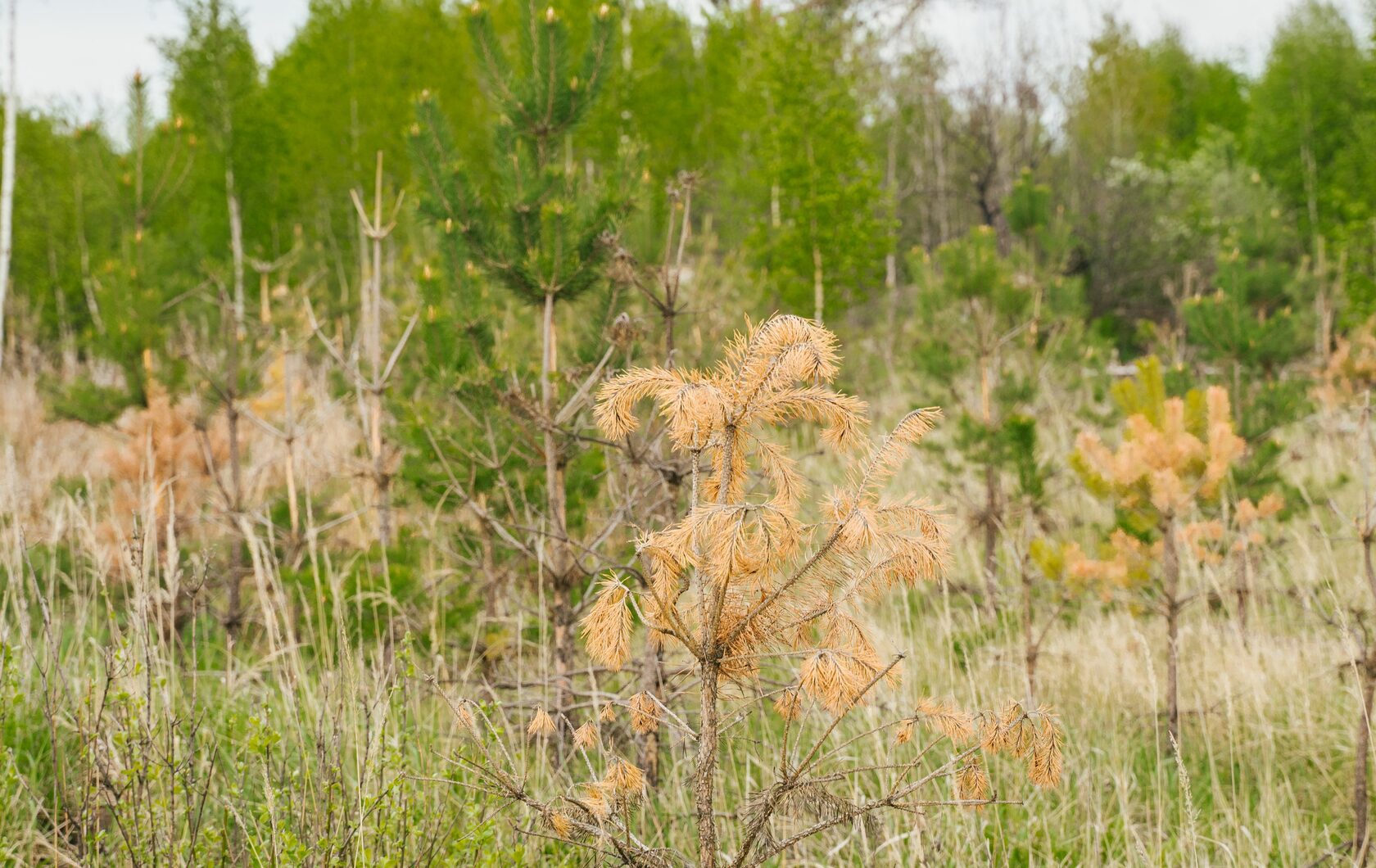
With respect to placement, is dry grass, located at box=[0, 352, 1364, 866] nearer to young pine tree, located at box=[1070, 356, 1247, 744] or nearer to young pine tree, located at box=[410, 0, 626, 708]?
young pine tree, located at box=[1070, 356, 1247, 744]

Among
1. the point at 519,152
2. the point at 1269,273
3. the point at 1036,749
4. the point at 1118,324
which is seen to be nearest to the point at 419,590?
the point at 519,152

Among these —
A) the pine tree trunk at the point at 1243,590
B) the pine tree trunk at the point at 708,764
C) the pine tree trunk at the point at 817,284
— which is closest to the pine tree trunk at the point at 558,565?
the pine tree trunk at the point at 708,764

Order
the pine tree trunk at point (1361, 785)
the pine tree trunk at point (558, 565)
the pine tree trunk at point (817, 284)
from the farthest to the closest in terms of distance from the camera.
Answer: the pine tree trunk at point (817, 284)
the pine tree trunk at point (558, 565)
the pine tree trunk at point (1361, 785)

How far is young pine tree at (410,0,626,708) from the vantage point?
2.55m

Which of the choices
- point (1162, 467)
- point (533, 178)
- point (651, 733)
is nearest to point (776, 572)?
point (651, 733)

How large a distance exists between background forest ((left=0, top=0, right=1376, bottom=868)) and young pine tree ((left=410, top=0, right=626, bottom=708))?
0.6 inches

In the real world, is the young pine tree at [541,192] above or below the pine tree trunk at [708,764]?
above

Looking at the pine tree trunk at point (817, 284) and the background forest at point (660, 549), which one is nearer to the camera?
the background forest at point (660, 549)

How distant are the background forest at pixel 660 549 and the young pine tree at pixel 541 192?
0.05ft

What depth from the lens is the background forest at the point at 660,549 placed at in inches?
50.8

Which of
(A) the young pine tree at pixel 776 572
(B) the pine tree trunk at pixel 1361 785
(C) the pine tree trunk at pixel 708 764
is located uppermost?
(A) the young pine tree at pixel 776 572

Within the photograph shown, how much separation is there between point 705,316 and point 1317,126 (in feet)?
64.1

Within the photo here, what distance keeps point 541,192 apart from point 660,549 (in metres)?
1.74

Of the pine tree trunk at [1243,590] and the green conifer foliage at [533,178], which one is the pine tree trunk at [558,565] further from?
the pine tree trunk at [1243,590]
